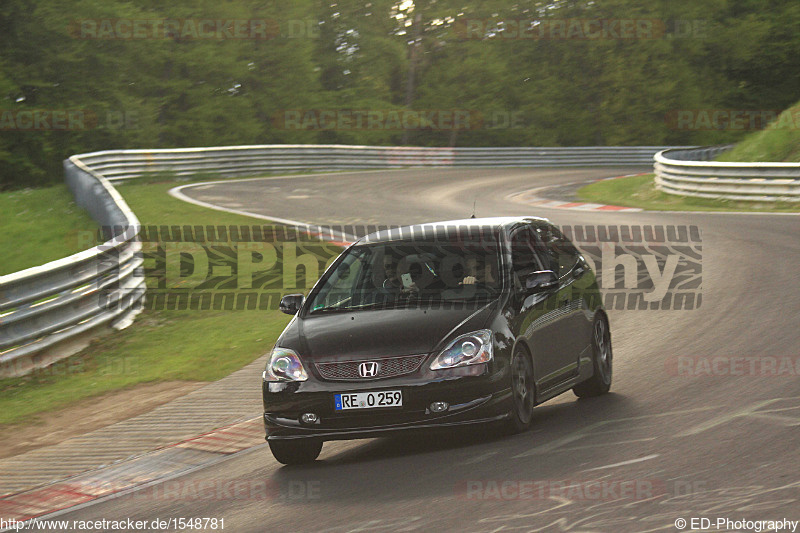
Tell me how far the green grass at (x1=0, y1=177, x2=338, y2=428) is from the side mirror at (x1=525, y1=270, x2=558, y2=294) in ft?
14.9

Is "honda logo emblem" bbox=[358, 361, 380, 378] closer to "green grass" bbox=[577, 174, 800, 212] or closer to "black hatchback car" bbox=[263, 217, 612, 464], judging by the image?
"black hatchback car" bbox=[263, 217, 612, 464]

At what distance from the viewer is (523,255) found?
8828mm

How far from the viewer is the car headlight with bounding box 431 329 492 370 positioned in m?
Answer: 7.54

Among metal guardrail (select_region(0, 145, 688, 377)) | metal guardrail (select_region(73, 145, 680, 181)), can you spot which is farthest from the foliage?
metal guardrail (select_region(0, 145, 688, 377))

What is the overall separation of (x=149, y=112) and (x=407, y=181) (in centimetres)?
2802

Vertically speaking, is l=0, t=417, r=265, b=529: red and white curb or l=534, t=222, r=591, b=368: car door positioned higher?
l=534, t=222, r=591, b=368: car door

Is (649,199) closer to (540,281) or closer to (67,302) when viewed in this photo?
(67,302)

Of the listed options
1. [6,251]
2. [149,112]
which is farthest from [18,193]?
[149,112]

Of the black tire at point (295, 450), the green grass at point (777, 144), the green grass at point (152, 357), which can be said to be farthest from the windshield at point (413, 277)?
the green grass at point (777, 144)

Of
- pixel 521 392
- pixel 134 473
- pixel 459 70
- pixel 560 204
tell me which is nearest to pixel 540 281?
pixel 521 392

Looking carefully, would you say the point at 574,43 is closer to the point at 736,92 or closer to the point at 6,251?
the point at 736,92

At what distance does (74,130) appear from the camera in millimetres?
53219

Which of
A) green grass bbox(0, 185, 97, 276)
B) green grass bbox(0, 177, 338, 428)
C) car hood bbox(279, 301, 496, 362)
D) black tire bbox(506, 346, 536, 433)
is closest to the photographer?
car hood bbox(279, 301, 496, 362)

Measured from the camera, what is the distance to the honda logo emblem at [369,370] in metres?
7.55
